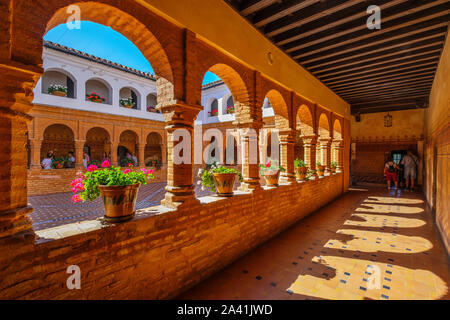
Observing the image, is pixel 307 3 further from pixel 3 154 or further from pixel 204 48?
pixel 3 154

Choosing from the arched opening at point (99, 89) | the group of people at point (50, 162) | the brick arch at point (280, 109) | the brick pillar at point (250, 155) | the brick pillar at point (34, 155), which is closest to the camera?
the brick pillar at point (250, 155)

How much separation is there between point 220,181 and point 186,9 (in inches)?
112

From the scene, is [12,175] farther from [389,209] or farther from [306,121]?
[389,209]

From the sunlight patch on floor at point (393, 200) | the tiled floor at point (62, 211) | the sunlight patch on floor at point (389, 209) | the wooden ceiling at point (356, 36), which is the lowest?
the sunlight patch on floor at point (389, 209)

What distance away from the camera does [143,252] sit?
9.14 ft

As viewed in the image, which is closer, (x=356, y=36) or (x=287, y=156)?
(x=356, y=36)

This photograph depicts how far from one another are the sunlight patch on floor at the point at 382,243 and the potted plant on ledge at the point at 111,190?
13.9 ft

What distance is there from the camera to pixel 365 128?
15047 millimetres

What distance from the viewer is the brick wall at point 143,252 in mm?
1952

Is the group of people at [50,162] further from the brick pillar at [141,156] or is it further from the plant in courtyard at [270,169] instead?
the plant in courtyard at [270,169]

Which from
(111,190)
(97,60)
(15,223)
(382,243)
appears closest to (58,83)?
(97,60)

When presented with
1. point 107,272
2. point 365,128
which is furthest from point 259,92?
point 365,128

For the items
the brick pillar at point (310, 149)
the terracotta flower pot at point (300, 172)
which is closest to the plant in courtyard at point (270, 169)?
the terracotta flower pot at point (300, 172)

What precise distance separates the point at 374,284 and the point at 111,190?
13.2 ft
